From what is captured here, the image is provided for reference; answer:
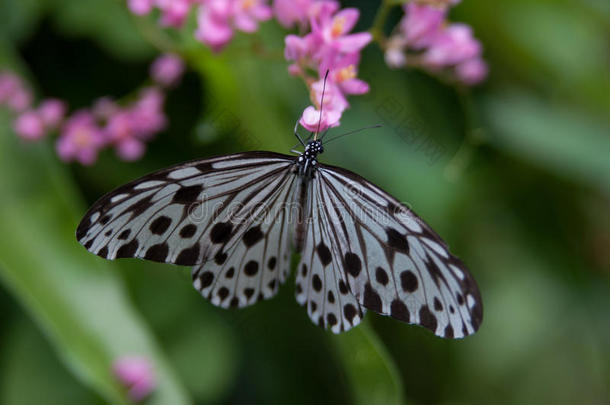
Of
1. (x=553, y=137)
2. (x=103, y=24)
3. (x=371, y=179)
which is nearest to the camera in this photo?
(x=103, y=24)

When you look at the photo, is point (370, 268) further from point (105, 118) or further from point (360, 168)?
point (105, 118)

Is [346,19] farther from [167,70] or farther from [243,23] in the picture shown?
[167,70]

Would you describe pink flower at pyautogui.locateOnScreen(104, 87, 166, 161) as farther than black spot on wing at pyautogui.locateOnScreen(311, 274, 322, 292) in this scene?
Yes

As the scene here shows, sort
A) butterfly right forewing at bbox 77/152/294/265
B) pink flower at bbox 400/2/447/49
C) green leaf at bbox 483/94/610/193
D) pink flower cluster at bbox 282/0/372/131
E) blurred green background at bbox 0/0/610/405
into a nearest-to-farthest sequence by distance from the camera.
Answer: butterfly right forewing at bbox 77/152/294/265, pink flower cluster at bbox 282/0/372/131, pink flower at bbox 400/2/447/49, blurred green background at bbox 0/0/610/405, green leaf at bbox 483/94/610/193

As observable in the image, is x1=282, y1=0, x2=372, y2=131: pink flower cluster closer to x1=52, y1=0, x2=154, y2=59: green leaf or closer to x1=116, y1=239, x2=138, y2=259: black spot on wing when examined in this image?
x1=116, y1=239, x2=138, y2=259: black spot on wing

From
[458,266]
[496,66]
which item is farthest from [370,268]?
[496,66]

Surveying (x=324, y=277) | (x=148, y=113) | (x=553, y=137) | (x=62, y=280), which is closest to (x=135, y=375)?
(x=62, y=280)

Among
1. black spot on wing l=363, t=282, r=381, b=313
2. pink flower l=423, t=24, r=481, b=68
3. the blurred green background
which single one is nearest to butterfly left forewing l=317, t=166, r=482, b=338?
black spot on wing l=363, t=282, r=381, b=313
